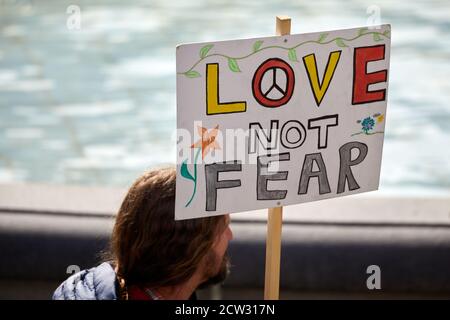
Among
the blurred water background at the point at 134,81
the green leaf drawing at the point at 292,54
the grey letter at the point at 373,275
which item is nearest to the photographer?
the green leaf drawing at the point at 292,54

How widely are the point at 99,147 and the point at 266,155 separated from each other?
308cm

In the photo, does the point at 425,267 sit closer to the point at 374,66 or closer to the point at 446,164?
the point at 374,66

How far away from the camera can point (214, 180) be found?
1981 millimetres

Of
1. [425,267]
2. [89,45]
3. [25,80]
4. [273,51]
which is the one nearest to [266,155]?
[273,51]

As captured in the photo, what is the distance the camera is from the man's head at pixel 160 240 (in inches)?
74.3

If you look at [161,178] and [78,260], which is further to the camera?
[78,260]

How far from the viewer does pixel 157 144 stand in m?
5.08

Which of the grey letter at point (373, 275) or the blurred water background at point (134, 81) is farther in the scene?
the blurred water background at point (134, 81)

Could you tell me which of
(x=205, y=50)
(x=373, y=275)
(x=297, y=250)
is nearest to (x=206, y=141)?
(x=205, y=50)

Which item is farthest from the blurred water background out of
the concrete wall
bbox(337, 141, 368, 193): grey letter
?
bbox(337, 141, 368, 193): grey letter

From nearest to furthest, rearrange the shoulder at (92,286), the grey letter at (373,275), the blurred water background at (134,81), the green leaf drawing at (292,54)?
the shoulder at (92,286), the green leaf drawing at (292,54), the grey letter at (373,275), the blurred water background at (134,81)

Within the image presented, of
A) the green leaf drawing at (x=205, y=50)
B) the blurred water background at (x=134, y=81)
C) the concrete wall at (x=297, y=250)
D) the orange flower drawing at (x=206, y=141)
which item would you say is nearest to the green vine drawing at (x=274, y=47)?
the green leaf drawing at (x=205, y=50)

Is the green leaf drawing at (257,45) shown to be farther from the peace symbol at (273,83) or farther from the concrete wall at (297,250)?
the concrete wall at (297,250)

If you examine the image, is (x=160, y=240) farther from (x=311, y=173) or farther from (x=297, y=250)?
(x=297, y=250)
